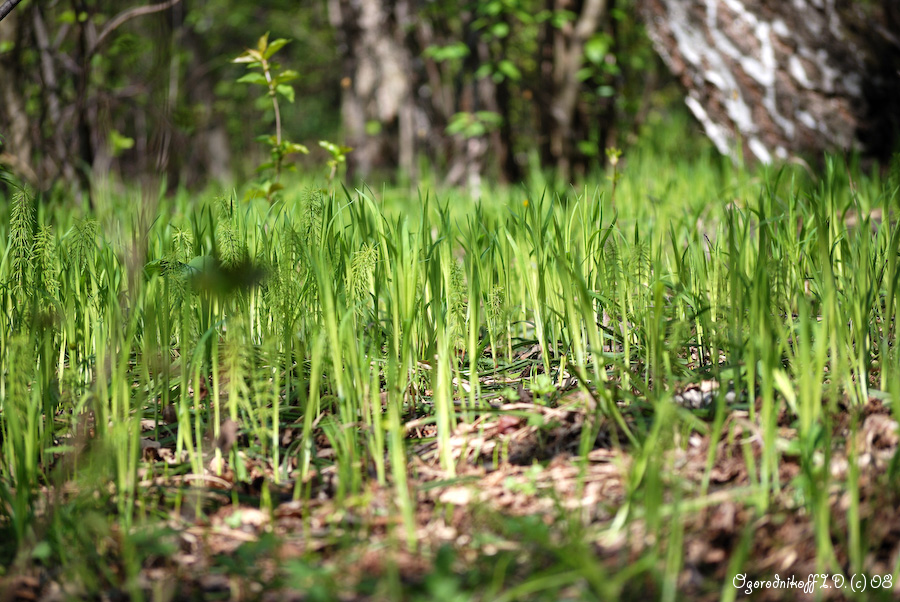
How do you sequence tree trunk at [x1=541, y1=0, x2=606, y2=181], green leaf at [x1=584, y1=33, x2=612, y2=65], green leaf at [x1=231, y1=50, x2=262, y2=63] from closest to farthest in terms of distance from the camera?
green leaf at [x1=231, y1=50, x2=262, y2=63], green leaf at [x1=584, y1=33, x2=612, y2=65], tree trunk at [x1=541, y1=0, x2=606, y2=181]

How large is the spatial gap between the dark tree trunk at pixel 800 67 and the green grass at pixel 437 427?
Result: 1.50 m

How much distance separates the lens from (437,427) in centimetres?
148

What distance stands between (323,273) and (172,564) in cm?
63

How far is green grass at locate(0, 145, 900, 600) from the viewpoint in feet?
3.48

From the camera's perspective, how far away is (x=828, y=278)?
1.33 metres

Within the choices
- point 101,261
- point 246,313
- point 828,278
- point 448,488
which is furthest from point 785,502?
point 101,261

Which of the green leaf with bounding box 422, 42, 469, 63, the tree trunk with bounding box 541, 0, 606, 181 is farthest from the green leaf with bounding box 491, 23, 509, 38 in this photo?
the tree trunk with bounding box 541, 0, 606, 181

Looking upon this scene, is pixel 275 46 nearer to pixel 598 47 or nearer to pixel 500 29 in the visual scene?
pixel 500 29

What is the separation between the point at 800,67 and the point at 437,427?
2856 millimetres

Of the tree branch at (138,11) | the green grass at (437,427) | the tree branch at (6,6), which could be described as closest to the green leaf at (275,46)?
the tree branch at (138,11)

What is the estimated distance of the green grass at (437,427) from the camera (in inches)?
41.8

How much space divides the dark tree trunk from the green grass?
150cm

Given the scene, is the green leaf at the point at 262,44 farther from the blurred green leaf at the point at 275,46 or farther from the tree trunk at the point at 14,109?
the tree trunk at the point at 14,109

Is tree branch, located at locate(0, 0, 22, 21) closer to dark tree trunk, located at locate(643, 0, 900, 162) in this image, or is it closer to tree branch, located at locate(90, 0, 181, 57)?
tree branch, located at locate(90, 0, 181, 57)
